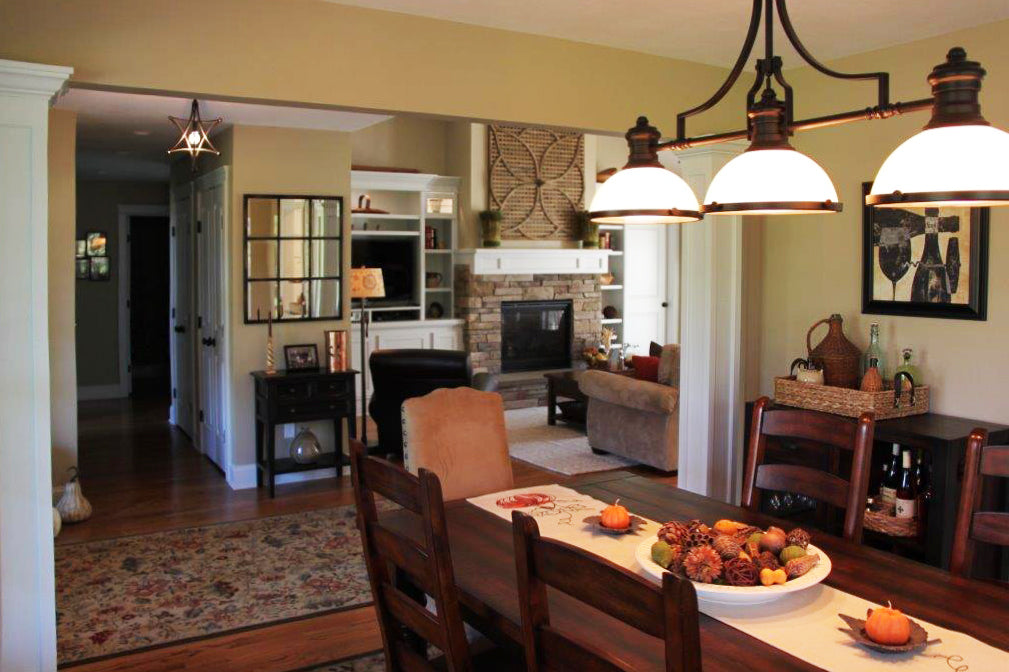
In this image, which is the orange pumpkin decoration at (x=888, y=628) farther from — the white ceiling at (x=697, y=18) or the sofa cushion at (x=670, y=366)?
the sofa cushion at (x=670, y=366)

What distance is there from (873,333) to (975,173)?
2574 millimetres

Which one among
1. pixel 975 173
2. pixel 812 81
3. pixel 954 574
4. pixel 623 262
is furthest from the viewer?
pixel 623 262

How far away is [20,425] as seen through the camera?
297cm

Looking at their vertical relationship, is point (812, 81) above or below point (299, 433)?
above

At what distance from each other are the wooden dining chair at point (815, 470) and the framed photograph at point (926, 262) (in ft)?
4.63

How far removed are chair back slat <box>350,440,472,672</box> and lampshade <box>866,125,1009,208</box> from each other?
1.10 meters

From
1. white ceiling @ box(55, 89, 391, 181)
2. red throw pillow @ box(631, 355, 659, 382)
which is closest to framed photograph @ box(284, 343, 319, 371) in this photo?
white ceiling @ box(55, 89, 391, 181)

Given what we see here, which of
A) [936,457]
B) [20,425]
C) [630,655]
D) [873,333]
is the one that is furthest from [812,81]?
[20,425]

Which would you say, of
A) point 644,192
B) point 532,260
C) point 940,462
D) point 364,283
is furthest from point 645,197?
point 532,260

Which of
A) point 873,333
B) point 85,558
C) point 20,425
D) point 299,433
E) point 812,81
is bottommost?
point 85,558

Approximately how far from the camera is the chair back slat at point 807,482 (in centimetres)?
261

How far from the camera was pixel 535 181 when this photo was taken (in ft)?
32.1

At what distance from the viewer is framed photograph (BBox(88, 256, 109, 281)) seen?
33.0 feet

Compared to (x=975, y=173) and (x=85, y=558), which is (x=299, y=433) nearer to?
(x=85, y=558)
